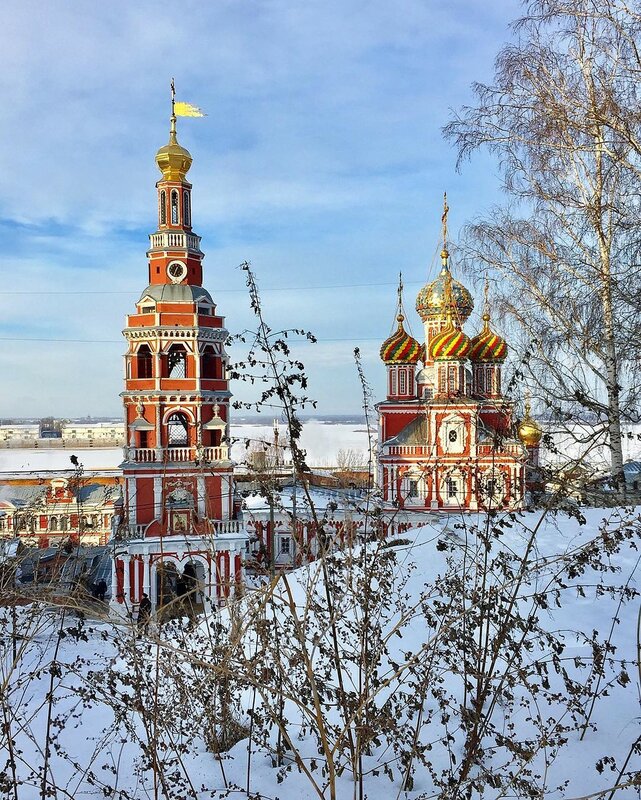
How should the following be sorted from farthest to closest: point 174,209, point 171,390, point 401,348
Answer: point 401,348
point 174,209
point 171,390

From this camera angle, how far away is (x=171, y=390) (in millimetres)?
13414

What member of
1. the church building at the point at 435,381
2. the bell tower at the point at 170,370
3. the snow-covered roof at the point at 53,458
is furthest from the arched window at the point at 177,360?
the snow-covered roof at the point at 53,458

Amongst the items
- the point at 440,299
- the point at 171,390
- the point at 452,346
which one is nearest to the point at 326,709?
the point at 171,390

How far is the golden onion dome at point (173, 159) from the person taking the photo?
14.0m

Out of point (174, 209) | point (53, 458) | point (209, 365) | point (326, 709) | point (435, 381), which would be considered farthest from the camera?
point (53, 458)

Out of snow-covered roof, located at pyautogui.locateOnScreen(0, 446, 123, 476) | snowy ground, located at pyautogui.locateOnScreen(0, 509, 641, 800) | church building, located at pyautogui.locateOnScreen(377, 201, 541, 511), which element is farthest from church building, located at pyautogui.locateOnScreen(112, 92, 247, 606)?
snow-covered roof, located at pyautogui.locateOnScreen(0, 446, 123, 476)

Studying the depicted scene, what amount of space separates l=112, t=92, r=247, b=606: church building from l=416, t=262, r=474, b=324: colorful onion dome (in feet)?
28.0

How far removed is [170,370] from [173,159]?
4.96 meters

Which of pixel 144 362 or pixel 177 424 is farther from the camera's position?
pixel 177 424

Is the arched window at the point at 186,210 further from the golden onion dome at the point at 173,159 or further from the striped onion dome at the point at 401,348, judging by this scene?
the striped onion dome at the point at 401,348

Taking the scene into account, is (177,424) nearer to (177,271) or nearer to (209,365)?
(209,365)

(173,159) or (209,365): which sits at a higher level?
(173,159)

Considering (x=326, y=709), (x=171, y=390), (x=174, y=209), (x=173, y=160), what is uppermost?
(x=173, y=160)

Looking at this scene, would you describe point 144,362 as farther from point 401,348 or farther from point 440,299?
point 440,299
